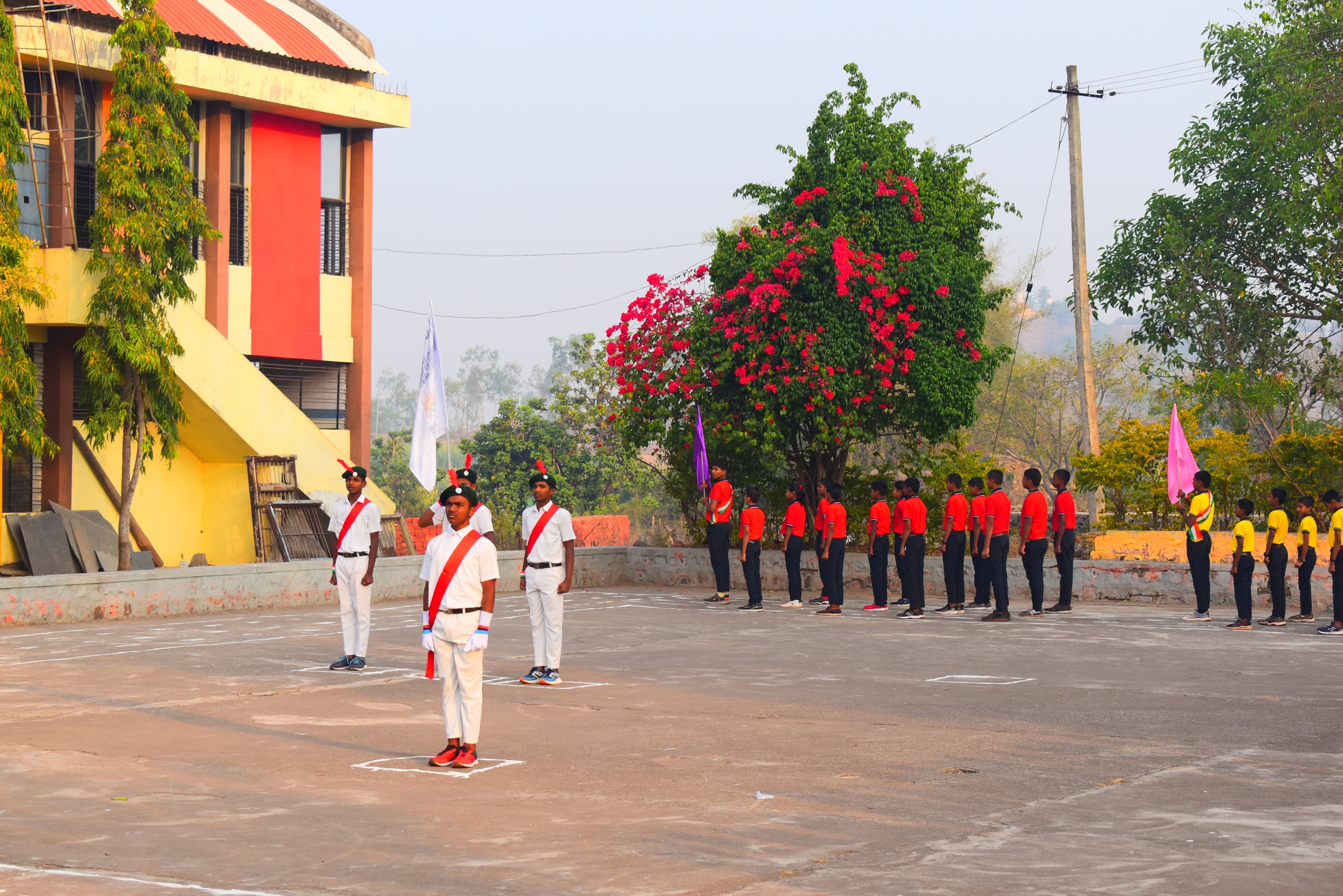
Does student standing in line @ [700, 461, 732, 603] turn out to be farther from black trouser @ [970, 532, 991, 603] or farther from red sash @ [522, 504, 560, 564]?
red sash @ [522, 504, 560, 564]

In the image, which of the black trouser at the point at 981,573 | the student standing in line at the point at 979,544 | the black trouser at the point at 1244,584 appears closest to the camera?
the black trouser at the point at 1244,584

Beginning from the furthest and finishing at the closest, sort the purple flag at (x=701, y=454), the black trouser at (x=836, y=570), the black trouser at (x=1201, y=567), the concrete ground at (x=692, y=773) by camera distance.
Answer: the purple flag at (x=701, y=454) < the black trouser at (x=836, y=570) < the black trouser at (x=1201, y=567) < the concrete ground at (x=692, y=773)

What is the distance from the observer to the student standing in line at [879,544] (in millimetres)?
19797

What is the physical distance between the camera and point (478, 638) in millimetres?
9008

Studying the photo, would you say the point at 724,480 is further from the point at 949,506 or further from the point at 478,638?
the point at 478,638

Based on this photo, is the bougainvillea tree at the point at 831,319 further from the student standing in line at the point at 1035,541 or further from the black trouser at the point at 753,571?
the student standing in line at the point at 1035,541

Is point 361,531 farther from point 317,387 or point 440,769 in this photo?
point 317,387

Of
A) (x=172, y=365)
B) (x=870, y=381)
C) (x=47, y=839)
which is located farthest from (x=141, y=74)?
(x=47, y=839)

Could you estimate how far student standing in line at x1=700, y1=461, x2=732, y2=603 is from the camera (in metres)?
21.3

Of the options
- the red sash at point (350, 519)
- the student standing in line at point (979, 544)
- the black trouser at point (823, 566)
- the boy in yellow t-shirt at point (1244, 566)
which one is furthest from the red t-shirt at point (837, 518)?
the red sash at point (350, 519)

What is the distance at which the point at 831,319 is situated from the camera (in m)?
22.2

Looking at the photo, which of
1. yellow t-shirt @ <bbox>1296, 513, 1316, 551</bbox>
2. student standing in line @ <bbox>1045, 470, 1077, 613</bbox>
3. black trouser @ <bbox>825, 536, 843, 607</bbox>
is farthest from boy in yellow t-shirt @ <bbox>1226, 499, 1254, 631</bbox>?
black trouser @ <bbox>825, 536, 843, 607</bbox>

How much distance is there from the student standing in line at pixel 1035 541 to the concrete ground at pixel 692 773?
341 centimetres

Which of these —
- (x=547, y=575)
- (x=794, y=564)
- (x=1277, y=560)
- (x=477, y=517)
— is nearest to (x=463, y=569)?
(x=547, y=575)
